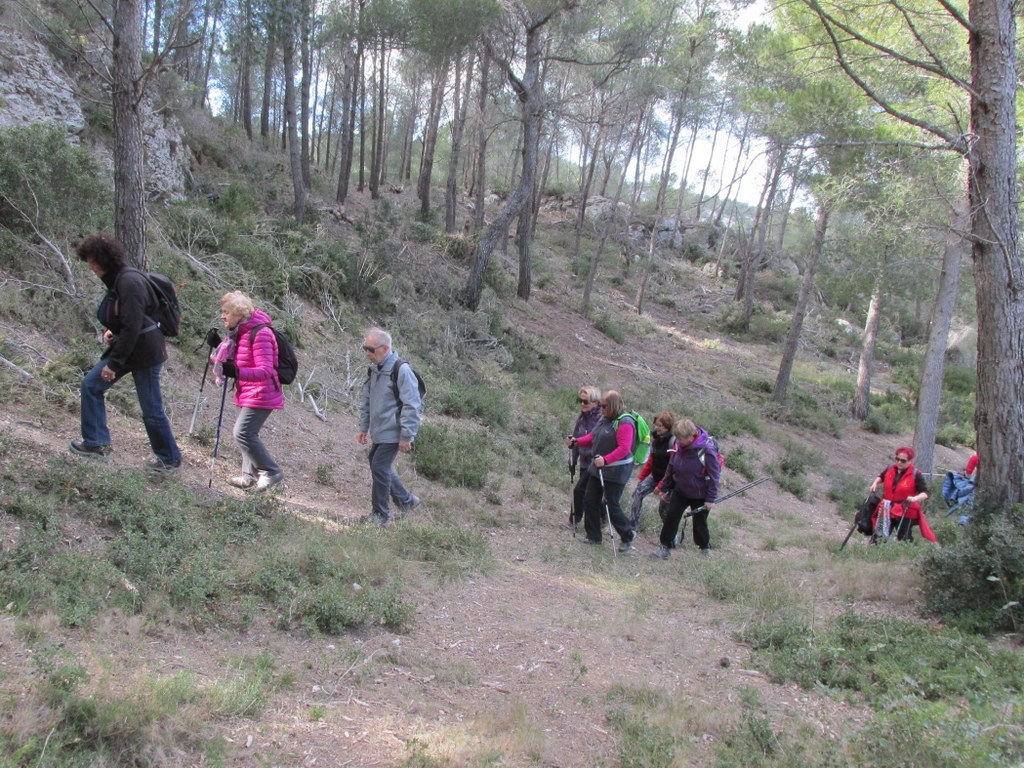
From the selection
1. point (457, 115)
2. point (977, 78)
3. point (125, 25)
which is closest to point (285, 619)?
point (125, 25)

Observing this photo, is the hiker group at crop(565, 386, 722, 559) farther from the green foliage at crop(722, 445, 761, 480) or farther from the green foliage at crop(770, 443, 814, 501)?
the green foliage at crop(770, 443, 814, 501)

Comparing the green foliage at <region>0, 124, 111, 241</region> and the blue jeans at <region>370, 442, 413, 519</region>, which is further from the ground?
the green foliage at <region>0, 124, 111, 241</region>

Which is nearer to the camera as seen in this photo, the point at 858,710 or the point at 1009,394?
the point at 858,710

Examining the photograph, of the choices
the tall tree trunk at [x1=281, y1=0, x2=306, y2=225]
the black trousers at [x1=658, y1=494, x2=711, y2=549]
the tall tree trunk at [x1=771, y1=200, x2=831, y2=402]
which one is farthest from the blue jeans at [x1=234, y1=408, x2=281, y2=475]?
the tall tree trunk at [x1=771, y1=200, x2=831, y2=402]

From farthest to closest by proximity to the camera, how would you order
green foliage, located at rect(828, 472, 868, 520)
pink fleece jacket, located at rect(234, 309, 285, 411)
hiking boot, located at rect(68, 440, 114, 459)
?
1. green foliage, located at rect(828, 472, 868, 520)
2. pink fleece jacket, located at rect(234, 309, 285, 411)
3. hiking boot, located at rect(68, 440, 114, 459)

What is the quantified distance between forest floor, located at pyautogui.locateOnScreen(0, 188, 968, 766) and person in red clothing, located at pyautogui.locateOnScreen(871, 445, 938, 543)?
85 centimetres

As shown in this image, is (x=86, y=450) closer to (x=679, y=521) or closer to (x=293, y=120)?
(x=679, y=521)

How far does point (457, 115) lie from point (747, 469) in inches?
722

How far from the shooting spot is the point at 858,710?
3783 mm

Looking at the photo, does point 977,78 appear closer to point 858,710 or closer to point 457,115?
point 858,710

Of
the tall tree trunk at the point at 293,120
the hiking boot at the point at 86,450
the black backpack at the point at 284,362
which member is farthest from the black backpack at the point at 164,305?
the tall tree trunk at the point at 293,120

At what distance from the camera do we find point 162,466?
5410 mm

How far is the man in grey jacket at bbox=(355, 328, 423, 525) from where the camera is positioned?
18.1ft

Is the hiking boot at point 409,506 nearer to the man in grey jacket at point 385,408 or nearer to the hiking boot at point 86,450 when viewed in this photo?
the man in grey jacket at point 385,408
